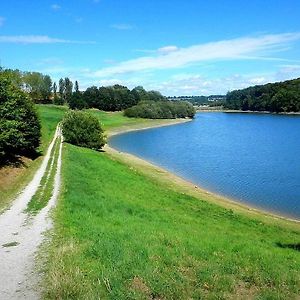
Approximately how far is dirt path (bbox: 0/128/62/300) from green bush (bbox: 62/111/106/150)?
147 feet

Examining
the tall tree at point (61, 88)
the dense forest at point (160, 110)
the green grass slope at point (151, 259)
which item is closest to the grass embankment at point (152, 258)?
the green grass slope at point (151, 259)

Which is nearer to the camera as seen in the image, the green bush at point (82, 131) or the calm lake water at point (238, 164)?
the calm lake water at point (238, 164)

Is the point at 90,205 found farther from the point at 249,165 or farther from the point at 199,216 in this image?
the point at 249,165

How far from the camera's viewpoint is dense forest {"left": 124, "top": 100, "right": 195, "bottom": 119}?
529 ft

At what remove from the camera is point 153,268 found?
12.0m

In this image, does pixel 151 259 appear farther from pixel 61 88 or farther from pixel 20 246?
pixel 61 88

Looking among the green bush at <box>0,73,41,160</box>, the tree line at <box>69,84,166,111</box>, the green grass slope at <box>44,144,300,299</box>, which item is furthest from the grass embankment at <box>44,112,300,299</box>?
the tree line at <box>69,84,166,111</box>

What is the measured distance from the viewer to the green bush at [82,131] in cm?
7138

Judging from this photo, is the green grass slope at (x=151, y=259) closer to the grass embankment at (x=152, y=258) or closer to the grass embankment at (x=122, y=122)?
the grass embankment at (x=152, y=258)

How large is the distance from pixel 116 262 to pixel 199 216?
16.6 metres

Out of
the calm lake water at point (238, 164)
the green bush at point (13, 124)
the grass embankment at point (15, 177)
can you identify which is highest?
the green bush at point (13, 124)

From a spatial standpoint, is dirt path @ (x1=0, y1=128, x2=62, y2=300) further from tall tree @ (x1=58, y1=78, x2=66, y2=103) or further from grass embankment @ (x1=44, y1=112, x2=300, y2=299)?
tall tree @ (x1=58, y1=78, x2=66, y2=103)

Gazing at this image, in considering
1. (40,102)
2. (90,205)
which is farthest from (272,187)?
(40,102)

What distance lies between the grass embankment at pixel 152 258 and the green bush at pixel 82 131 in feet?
148
